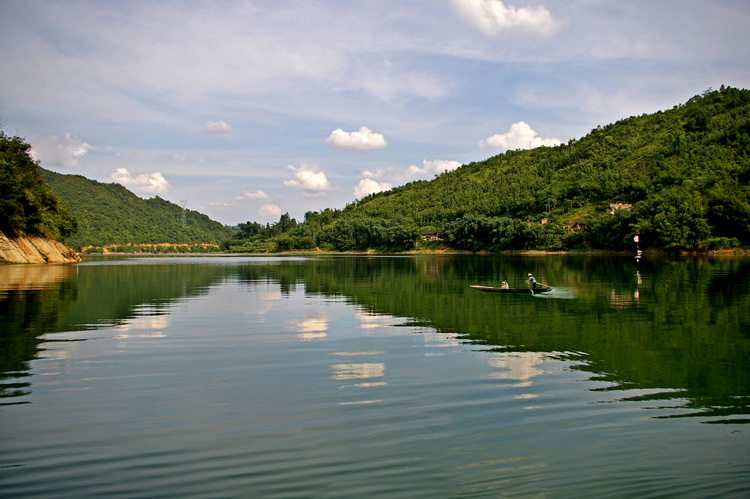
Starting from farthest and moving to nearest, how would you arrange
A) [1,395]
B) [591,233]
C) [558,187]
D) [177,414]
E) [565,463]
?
[558,187], [591,233], [1,395], [177,414], [565,463]

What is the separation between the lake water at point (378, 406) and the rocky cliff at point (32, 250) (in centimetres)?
5591

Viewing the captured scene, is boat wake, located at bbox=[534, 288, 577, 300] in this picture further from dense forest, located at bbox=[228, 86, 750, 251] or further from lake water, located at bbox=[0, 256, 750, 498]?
dense forest, located at bbox=[228, 86, 750, 251]

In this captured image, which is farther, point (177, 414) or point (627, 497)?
point (177, 414)

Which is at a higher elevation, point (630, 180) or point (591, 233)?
point (630, 180)

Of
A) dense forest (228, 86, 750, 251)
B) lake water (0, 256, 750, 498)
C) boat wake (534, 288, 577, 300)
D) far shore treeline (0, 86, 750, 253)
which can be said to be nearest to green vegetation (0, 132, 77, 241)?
far shore treeline (0, 86, 750, 253)

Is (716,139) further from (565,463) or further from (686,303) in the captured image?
(565,463)

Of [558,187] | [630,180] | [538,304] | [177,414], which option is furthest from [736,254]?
[177,414]

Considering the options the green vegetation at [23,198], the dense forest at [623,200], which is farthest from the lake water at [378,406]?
the dense forest at [623,200]

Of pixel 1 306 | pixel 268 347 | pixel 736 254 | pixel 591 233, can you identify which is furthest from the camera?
pixel 591 233

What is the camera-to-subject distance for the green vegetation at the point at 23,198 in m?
64.8

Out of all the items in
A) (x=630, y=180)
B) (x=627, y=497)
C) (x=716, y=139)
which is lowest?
(x=627, y=497)

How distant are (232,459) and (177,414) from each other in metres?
2.70

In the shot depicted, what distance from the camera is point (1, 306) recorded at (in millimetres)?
25531

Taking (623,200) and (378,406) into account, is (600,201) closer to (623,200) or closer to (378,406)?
(623,200)
